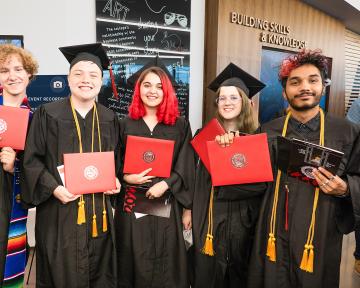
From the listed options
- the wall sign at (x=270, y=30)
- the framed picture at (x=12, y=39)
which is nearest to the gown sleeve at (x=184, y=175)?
the framed picture at (x=12, y=39)

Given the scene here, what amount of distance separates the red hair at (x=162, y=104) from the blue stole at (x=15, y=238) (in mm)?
884

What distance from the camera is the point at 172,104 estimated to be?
2213mm

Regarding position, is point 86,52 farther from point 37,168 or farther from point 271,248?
point 271,248

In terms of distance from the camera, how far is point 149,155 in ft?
6.78

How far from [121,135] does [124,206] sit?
1.65 ft

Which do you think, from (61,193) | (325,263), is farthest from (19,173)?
(325,263)

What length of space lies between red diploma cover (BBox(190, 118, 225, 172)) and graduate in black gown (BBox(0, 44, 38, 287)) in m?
1.19

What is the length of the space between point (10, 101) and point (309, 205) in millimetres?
2064

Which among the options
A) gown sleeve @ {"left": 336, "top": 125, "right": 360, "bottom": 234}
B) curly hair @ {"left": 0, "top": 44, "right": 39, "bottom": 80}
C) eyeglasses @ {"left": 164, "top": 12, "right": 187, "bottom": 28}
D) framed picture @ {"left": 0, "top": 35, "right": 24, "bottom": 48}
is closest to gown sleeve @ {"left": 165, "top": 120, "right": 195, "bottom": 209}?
gown sleeve @ {"left": 336, "top": 125, "right": 360, "bottom": 234}

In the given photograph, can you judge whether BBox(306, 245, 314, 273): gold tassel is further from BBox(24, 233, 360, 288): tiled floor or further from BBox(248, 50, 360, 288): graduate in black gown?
BBox(24, 233, 360, 288): tiled floor

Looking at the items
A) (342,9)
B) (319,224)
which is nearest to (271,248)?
(319,224)

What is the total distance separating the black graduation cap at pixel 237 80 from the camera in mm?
2314

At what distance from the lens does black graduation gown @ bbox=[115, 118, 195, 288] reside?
7.12 feet

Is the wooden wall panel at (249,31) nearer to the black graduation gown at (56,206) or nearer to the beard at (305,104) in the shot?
the beard at (305,104)
